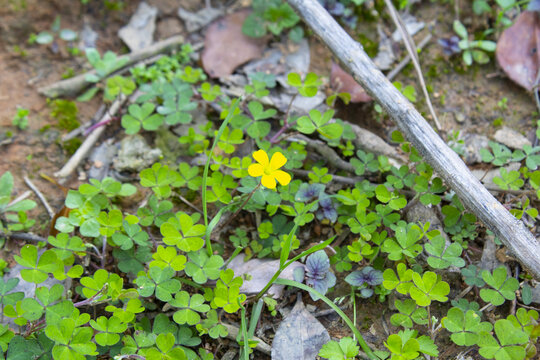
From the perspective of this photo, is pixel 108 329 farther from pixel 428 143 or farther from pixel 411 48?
pixel 411 48

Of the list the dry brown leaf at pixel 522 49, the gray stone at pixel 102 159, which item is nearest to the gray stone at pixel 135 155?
the gray stone at pixel 102 159

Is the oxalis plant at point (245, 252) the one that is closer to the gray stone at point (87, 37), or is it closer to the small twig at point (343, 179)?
the small twig at point (343, 179)

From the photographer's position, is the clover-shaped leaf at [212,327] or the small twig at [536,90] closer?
the clover-shaped leaf at [212,327]

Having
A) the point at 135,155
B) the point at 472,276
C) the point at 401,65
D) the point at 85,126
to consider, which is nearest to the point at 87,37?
the point at 85,126

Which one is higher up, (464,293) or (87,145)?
(87,145)

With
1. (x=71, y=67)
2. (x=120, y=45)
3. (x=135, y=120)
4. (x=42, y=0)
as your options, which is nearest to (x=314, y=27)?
(x=135, y=120)

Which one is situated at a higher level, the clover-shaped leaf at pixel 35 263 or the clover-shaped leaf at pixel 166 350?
the clover-shaped leaf at pixel 35 263
